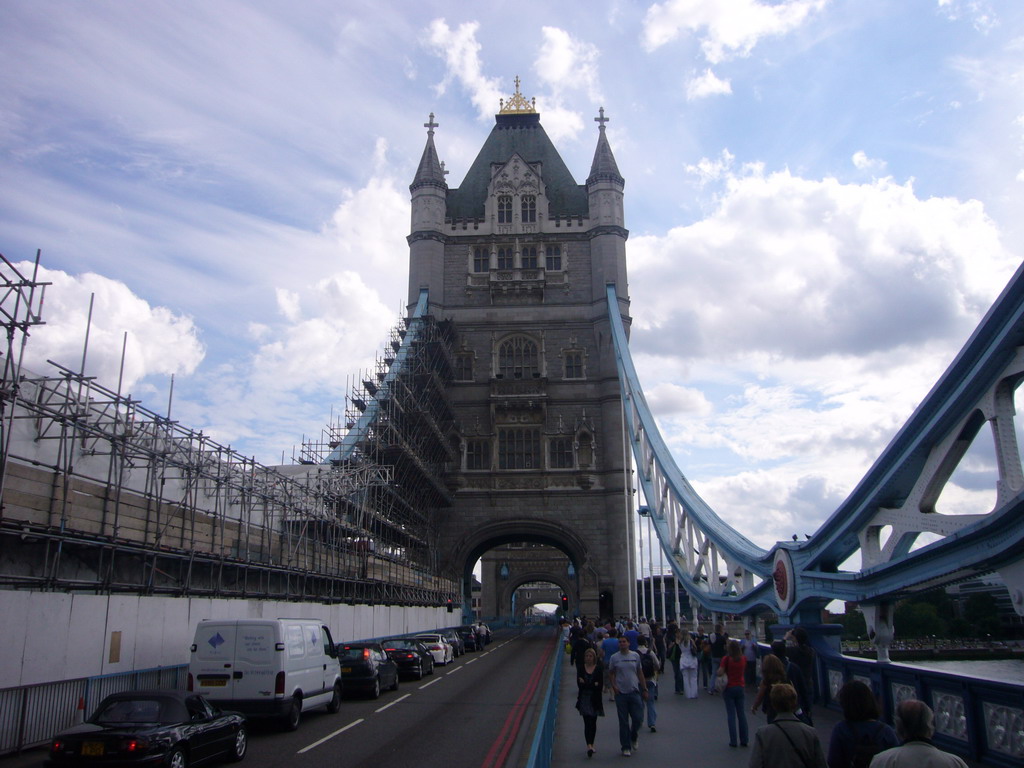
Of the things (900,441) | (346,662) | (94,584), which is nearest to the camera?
(900,441)

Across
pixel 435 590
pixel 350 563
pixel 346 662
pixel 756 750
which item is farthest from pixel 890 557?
pixel 435 590

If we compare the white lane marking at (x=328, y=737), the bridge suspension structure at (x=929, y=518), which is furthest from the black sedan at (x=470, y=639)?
the white lane marking at (x=328, y=737)

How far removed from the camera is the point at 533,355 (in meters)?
48.0

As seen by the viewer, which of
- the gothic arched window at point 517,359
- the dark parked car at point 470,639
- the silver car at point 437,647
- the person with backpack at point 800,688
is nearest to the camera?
the person with backpack at point 800,688

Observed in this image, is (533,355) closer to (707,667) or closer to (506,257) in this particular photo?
(506,257)

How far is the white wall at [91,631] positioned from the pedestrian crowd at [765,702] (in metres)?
7.36

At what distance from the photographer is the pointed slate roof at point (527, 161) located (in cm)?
5234

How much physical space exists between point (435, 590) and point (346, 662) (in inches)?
975

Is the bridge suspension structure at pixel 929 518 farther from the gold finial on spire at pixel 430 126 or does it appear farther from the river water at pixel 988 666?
the gold finial on spire at pixel 430 126

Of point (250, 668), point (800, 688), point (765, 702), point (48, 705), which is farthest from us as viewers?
point (250, 668)

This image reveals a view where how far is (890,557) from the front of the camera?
12125mm

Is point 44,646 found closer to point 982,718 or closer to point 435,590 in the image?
point 982,718

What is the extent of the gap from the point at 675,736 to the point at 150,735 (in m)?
7.14

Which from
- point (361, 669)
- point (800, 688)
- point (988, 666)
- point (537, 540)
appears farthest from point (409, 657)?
point (988, 666)
